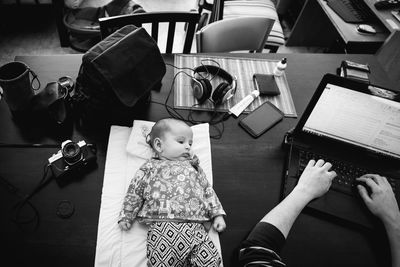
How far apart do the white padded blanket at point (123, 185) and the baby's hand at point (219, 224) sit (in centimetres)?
3

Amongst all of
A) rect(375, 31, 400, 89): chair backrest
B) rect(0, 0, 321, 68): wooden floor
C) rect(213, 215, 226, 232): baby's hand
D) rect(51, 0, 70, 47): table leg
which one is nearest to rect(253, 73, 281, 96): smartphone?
rect(213, 215, 226, 232): baby's hand

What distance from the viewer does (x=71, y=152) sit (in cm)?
101

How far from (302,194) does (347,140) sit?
1.01 ft

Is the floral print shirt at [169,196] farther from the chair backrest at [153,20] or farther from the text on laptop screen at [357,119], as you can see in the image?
the chair backrest at [153,20]

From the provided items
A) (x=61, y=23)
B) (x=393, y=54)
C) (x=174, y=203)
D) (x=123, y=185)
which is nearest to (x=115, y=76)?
(x=123, y=185)

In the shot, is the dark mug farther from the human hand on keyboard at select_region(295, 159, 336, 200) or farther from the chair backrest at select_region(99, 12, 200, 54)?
the human hand on keyboard at select_region(295, 159, 336, 200)

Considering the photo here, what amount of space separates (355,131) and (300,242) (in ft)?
1.54

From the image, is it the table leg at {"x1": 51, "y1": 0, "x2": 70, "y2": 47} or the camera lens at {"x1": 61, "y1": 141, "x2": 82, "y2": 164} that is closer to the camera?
the camera lens at {"x1": 61, "y1": 141, "x2": 82, "y2": 164}

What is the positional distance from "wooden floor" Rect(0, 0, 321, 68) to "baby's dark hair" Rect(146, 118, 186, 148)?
1833 millimetres

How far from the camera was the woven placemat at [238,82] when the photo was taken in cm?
129

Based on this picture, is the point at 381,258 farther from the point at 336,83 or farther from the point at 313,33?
the point at 313,33

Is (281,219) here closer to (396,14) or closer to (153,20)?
(153,20)

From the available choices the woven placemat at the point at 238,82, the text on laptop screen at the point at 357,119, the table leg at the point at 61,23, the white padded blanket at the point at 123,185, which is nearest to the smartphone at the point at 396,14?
the woven placemat at the point at 238,82

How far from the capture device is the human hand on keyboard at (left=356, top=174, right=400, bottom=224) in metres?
1.01
